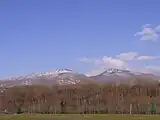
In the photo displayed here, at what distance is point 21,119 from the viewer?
9494 centimetres

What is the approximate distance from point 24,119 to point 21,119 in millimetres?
1474

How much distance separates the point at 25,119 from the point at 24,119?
45 centimetres

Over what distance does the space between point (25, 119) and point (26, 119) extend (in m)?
0.56

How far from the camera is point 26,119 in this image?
3666 inches

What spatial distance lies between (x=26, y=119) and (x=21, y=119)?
2486 mm

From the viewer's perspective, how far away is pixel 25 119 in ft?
307

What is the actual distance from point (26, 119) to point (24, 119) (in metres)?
1.01

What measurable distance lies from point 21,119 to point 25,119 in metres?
1.93
